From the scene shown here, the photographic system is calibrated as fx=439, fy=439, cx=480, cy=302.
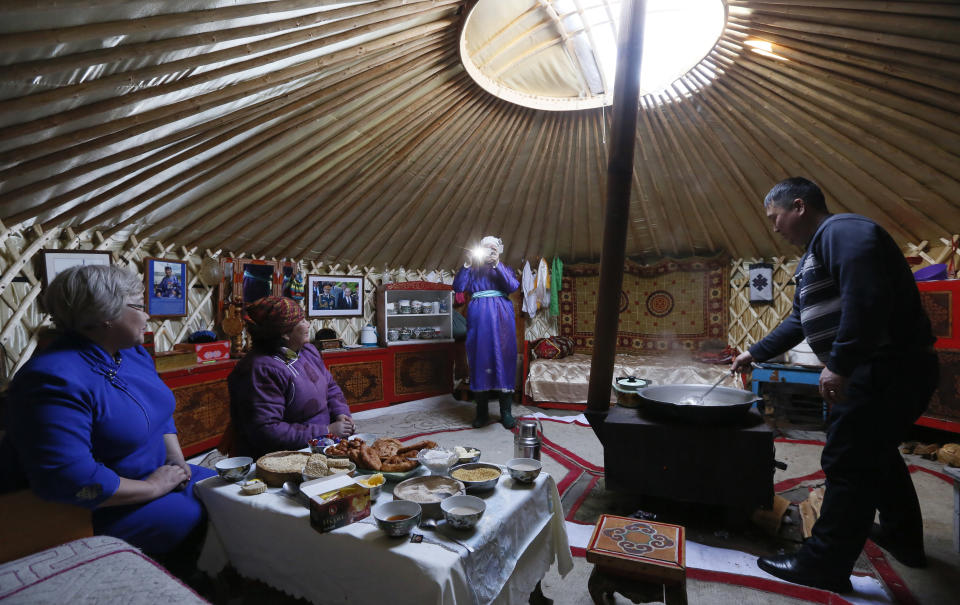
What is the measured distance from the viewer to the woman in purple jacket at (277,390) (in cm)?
163

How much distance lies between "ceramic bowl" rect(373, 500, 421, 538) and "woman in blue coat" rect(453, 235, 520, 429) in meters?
2.93

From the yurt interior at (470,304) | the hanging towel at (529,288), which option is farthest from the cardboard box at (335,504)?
the hanging towel at (529,288)

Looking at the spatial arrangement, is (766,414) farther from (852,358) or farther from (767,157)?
(852,358)

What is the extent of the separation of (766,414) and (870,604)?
114 inches

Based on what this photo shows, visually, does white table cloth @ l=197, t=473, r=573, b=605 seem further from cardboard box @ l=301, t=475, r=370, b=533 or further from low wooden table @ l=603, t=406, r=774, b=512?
low wooden table @ l=603, t=406, r=774, b=512

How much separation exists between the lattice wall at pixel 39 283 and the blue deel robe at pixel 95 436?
6.67ft

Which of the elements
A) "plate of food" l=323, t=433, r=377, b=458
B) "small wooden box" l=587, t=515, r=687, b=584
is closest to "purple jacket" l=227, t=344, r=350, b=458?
"plate of food" l=323, t=433, r=377, b=458

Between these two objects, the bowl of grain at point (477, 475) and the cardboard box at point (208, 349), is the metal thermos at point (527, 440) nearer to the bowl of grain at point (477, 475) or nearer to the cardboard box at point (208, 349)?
the bowl of grain at point (477, 475)

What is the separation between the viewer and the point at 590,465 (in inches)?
118

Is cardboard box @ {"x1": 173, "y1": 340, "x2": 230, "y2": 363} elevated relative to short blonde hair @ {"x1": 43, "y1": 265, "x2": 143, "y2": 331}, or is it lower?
lower

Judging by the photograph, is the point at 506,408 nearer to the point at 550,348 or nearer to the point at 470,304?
the point at 470,304

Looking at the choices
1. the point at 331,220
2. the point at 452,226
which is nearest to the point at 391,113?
the point at 331,220

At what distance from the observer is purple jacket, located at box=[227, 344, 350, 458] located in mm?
1622

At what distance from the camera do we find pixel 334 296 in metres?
4.63
